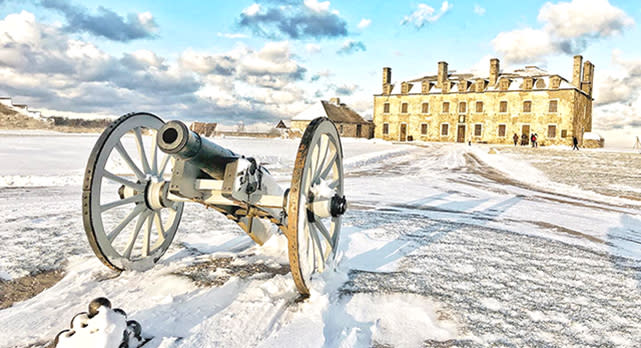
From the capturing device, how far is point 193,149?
269cm

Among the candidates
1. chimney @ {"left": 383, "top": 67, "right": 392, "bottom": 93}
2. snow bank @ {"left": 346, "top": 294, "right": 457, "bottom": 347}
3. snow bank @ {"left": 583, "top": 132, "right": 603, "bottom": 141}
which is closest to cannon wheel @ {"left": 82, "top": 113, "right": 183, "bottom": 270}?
snow bank @ {"left": 346, "top": 294, "right": 457, "bottom": 347}

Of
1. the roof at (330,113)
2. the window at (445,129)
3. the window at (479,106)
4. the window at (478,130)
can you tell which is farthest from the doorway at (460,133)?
the roof at (330,113)

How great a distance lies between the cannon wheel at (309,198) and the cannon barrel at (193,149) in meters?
0.69

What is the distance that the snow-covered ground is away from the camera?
240cm

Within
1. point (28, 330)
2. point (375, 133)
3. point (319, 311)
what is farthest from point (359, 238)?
point (375, 133)

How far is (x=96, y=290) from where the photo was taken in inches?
114

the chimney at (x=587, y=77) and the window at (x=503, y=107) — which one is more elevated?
the chimney at (x=587, y=77)

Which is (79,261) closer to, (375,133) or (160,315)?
(160,315)

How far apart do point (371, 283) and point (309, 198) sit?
1.01 meters

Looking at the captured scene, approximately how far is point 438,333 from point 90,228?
2431mm

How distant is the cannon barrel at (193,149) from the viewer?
2541 millimetres

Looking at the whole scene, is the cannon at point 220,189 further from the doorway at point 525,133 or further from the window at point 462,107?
the window at point 462,107

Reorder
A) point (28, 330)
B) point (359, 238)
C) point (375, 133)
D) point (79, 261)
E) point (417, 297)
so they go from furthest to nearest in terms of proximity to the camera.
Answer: point (375, 133), point (359, 238), point (79, 261), point (417, 297), point (28, 330)

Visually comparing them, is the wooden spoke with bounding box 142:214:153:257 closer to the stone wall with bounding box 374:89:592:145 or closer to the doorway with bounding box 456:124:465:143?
the stone wall with bounding box 374:89:592:145
